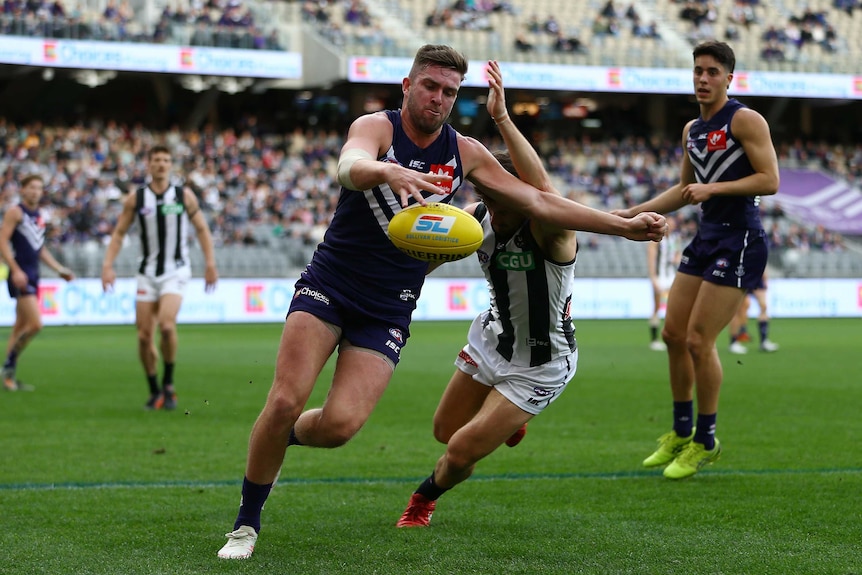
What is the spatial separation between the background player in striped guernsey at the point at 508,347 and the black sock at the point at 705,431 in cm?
153

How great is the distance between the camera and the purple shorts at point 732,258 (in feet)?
23.3

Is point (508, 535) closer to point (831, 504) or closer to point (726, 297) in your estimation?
point (831, 504)

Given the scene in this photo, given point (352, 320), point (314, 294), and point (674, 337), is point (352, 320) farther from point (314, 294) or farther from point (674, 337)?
point (674, 337)

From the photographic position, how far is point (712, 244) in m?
7.21

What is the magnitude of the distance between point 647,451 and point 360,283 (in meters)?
3.75

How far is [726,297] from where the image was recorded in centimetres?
709

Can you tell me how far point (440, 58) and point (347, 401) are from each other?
1510mm

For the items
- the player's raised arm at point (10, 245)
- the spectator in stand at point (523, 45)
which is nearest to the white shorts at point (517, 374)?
the player's raised arm at point (10, 245)

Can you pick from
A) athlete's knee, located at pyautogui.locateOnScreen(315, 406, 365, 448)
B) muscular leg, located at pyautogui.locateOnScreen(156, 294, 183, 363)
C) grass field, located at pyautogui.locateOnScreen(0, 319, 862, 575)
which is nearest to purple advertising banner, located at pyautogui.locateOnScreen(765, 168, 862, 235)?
grass field, located at pyautogui.locateOnScreen(0, 319, 862, 575)

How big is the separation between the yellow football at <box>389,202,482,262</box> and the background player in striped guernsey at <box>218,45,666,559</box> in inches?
13.4

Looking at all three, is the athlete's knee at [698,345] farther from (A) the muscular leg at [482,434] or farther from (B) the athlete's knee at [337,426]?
(B) the athlete's knee at [337,426]

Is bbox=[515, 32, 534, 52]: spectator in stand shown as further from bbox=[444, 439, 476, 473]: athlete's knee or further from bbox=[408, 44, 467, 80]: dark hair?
bbox=[408, 44, 467, 80]: dark hair

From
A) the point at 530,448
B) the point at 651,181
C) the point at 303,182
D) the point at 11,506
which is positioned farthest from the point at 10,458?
the point at 651,181

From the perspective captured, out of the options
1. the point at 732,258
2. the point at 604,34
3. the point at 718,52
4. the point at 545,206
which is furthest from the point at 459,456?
the point at 604,34
